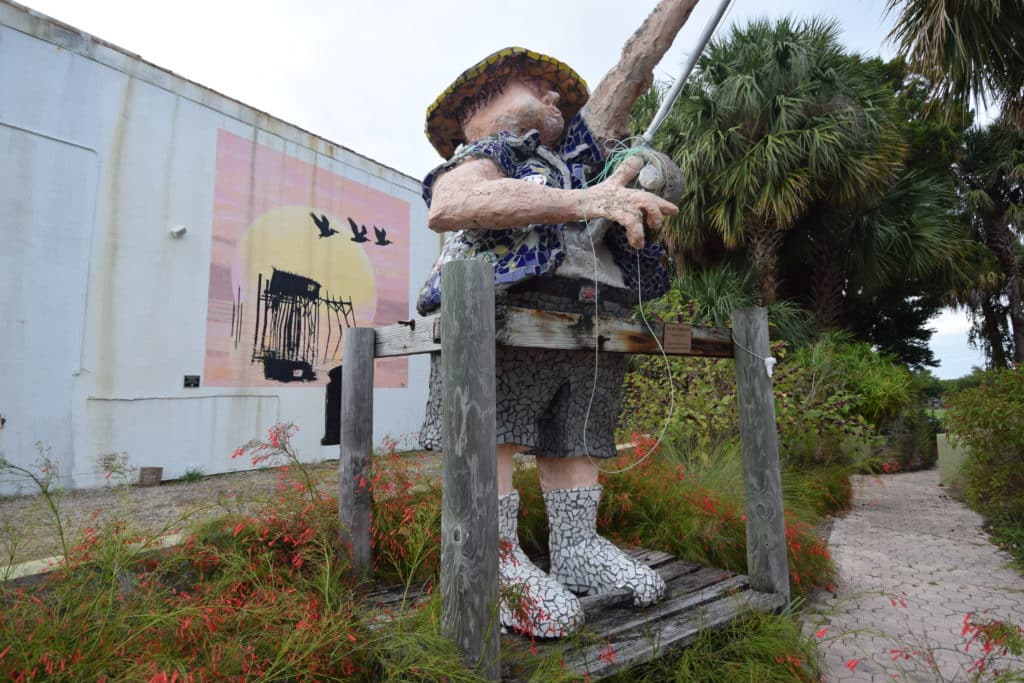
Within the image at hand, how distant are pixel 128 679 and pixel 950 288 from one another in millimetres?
10326

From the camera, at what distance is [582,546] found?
1.86 m

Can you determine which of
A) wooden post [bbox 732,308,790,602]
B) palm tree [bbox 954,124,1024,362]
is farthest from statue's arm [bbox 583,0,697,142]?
palm tree [bbox 954,124,1024,362]

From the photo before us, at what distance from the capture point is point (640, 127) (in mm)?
6723

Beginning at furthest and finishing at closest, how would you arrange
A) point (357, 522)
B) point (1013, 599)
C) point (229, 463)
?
point (229, 463) → point (1013, 599) → point (357, 522)

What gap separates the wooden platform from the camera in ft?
4.73

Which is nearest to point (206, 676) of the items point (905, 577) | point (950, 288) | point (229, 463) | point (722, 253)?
point (905, 577)

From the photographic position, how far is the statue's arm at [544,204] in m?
1.42

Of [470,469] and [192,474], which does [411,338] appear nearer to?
[470,469]

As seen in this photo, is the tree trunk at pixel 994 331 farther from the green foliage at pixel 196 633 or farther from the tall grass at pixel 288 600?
Result: the green foliage at pixel 196 633

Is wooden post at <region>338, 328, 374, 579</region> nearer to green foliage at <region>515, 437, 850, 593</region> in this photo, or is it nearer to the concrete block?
green foliage at <region>515, 437, 850, 593</region>

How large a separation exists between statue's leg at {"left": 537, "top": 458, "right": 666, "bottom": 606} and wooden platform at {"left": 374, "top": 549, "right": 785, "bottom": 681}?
0.17 ft

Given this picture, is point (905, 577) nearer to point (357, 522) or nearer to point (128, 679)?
point (357, 522)

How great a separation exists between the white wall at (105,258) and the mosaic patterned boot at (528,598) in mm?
4049

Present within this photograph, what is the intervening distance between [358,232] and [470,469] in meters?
5.46
